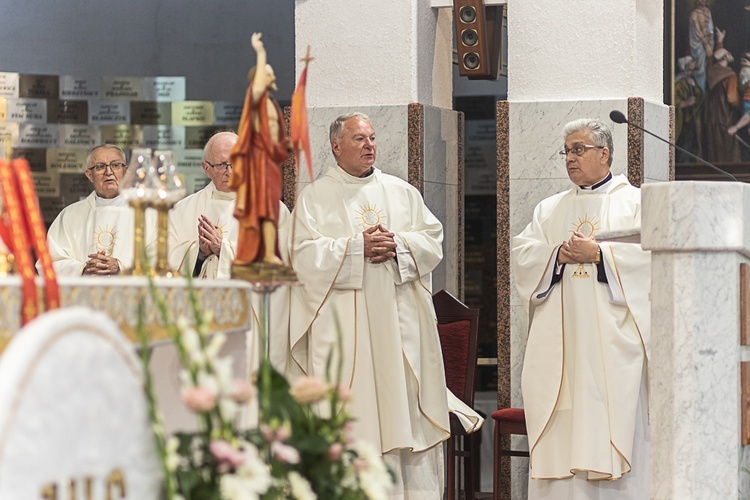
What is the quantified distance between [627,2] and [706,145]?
2775 mm

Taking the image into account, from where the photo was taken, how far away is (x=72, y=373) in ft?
7.26

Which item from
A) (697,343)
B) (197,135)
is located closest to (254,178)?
(697,343)

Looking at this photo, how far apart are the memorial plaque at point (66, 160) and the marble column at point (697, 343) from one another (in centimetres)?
767

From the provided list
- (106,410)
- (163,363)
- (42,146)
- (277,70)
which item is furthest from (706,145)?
(106,410)

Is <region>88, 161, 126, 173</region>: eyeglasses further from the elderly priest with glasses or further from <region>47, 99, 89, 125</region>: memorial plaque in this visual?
<region>47, 99, 89, 125</region>: memorial plaque

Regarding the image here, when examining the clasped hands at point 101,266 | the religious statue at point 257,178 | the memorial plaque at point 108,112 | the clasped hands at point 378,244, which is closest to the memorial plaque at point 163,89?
the memorial plaque at point 108,112

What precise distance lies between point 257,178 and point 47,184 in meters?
8.06

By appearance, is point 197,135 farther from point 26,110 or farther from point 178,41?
point 26,110

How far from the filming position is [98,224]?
747 centimetres

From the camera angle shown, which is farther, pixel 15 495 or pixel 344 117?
pixel 344 117

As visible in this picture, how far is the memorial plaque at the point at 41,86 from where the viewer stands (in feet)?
37.0

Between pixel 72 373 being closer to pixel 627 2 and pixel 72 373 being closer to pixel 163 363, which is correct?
pixel 163 363

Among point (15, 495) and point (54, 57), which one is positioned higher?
point (54, 57)

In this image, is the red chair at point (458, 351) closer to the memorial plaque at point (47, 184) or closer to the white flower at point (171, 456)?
the memorial plaque at point (47, 184)
